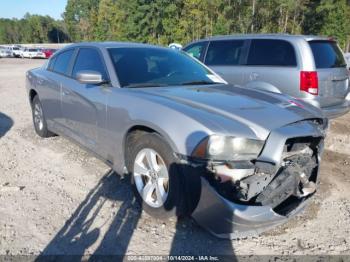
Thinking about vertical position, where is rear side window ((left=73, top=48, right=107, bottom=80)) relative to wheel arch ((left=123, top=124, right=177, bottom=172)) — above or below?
above

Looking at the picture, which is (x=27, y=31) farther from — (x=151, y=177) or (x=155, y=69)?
(x=151, y=177)

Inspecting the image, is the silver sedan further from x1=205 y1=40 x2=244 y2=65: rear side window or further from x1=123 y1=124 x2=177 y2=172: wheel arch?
x1=205 y1=40 x2=244 y2=65: rear side window

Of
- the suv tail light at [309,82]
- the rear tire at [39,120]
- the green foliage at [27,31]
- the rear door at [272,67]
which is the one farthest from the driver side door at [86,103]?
the green foliage at [27,31]

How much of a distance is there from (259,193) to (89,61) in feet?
9.08

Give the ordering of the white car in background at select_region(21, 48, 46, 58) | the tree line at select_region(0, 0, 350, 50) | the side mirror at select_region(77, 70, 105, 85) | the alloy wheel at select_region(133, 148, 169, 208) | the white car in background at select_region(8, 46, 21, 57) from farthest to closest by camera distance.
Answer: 1. the white car in background at select_region(8, 46, 21, 57)
2. the white car in background at select_region(21, 48, 46, 58)
3. the tree line at select_region(0, 0, 350, 50)
4. the side mirror at select_region(77, 70, 105, 85)
5. the alloy wheel at select_region(133, 148, 169, 208)

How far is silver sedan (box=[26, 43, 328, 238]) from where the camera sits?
3029 mm

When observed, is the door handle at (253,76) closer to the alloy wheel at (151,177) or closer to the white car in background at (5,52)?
the alloy wheel at (151,177)

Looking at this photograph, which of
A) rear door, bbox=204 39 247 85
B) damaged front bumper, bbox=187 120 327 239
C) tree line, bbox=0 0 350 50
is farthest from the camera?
tree line, bbox=0 0 350 50

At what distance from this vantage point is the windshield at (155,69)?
4203mm

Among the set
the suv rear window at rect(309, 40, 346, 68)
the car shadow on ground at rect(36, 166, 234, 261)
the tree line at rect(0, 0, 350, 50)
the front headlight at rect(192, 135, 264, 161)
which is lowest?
the car shadow on ground at rect(36, 166, 234, 261)

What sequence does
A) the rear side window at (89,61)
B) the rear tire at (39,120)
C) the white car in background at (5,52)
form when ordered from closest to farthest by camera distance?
the rear side window at (89,61)
the rear tire at (39,120)
the white car in background at (5,52)

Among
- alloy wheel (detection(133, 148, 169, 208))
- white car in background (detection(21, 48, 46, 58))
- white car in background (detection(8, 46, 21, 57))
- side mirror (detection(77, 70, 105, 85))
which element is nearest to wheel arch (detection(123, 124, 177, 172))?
alloy wheel (detection(133, 148, 169, 208))

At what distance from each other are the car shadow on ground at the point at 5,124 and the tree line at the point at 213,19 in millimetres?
38732

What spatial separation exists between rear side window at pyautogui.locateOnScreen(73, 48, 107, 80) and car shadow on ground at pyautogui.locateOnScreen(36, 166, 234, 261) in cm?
149
